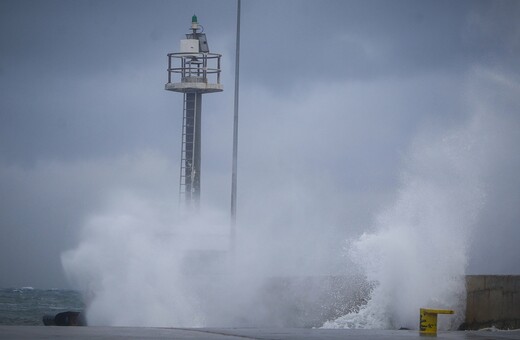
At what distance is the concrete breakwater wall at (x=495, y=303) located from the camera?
1695 centimetres

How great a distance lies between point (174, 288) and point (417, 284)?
8.84 metres

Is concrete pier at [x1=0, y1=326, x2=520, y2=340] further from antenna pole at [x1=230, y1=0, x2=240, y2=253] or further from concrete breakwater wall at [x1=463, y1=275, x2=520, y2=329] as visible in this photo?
antenna pole at [x1=230, y1=0, x2=240, y2=253]

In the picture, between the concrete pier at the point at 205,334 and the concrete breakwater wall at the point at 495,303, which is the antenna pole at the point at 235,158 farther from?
the concrete pier at the point at 205,334

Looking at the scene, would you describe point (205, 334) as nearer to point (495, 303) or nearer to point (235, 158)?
point (495, 303)

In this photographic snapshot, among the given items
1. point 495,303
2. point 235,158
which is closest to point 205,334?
point 495,303

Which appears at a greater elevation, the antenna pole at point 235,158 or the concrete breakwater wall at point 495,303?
the antenna pole at point 235,158

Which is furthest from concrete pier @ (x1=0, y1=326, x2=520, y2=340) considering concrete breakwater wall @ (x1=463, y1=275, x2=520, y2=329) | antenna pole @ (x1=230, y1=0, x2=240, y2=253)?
antenna pole @ (x1=230, y1=0, x2=240, y2=253)

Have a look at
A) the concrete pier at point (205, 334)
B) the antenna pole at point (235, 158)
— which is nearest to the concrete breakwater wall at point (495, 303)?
the concrete pier at point (205, 334)

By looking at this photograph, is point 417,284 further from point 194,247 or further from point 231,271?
point 194,247

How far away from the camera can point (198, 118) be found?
38562mm

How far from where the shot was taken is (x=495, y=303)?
56.1 ft

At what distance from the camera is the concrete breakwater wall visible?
667 inches

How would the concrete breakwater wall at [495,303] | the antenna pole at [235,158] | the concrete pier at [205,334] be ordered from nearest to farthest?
the concrete pier at [205,334] < the concrete breakwater wall at [495,303] < the antenna pole at [235,158]

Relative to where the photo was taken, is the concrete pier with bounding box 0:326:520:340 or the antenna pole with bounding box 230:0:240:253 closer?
the concrete pier with bounding box 0:326:520:340
